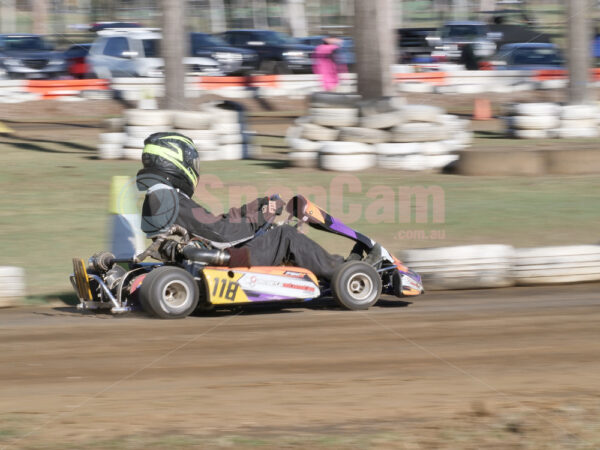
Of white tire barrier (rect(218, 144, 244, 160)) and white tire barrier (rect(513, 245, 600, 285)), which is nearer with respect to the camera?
white tire barrier (rect(513, 245, 600, 285))

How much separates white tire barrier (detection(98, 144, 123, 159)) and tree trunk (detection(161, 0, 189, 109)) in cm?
107

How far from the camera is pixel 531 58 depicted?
78.2 ft

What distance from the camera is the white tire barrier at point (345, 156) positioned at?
12047mm

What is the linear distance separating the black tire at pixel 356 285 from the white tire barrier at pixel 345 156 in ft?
20.3

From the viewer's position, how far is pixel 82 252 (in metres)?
7.99

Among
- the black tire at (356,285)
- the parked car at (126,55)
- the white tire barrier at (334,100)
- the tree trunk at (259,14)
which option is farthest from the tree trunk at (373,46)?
the tree trunk at (259,14)

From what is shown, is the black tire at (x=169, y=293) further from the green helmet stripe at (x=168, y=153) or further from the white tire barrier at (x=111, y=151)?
the white tire barrier at (x=111, y=151)

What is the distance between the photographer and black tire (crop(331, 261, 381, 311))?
583cm

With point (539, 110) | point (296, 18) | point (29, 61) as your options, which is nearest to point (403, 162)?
point (539, 110)

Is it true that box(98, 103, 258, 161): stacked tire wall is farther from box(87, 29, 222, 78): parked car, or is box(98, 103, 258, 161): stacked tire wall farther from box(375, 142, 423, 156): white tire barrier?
box(87, 29, 222, 78): parked car

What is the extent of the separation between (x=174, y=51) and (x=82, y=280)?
27.7ft

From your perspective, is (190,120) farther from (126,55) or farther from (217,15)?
(217,15)

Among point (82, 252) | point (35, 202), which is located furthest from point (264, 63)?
point (82, 252)

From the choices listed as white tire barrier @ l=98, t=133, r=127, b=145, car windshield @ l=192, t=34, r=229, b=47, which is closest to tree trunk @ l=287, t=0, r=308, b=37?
car windshield @ l=192, t=34, r=229, b=47
